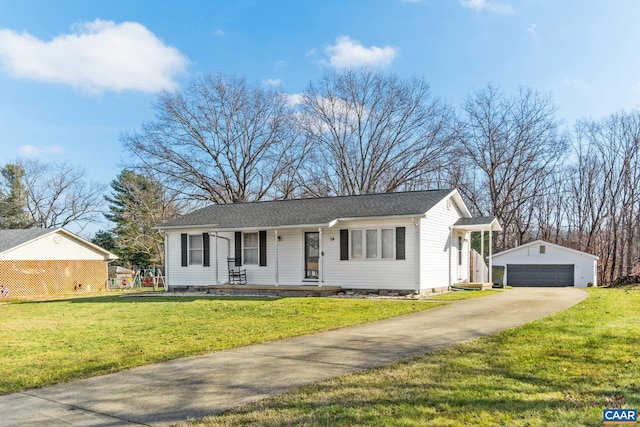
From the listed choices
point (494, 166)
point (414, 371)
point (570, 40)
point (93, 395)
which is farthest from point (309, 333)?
point (494, 166)

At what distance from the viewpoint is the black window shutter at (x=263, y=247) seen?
19531mm

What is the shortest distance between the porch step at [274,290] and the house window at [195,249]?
1.77m

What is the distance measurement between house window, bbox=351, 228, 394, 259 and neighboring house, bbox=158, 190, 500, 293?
0.04 m

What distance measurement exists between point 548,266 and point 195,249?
20.2 metres

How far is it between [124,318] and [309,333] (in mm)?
5863

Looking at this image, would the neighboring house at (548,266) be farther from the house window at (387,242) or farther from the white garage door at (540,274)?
the house window at (387,242)

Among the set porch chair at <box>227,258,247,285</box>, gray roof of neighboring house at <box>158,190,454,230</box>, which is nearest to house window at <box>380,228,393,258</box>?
gray roof of neighboring house at <box>158,190,454,230</box>

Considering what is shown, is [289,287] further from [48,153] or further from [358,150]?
[48,153]

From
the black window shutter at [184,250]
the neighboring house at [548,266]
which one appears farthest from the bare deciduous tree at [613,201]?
the black window shutter at [184,250]

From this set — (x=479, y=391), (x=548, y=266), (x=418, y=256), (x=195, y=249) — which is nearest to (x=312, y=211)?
(x=418, y=256)

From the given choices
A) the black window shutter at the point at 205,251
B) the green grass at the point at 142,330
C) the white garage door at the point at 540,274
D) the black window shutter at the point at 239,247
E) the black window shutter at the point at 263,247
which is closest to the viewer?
the green grass at the point at 142,330

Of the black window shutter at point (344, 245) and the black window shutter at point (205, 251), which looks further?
the black window shutter at point (205, 251)

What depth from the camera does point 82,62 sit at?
18.5 meters

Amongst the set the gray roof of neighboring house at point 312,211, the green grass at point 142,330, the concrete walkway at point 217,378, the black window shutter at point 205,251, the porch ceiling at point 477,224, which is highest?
the gray roof of neighboring house at point 312,211
